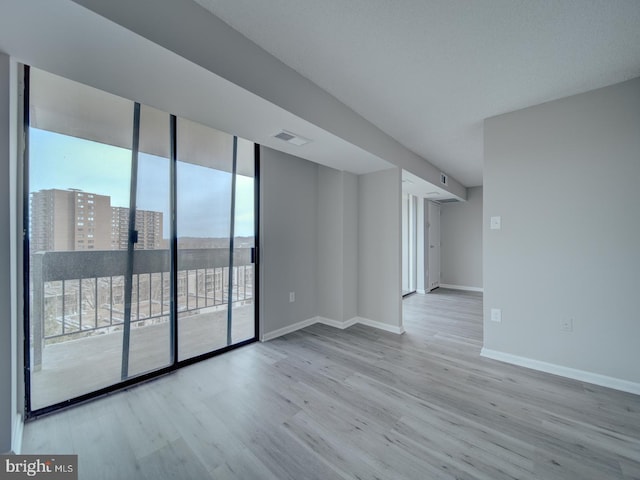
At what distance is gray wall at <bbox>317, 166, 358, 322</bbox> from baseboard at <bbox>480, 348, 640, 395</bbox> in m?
1.70

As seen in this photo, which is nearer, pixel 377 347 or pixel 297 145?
pixel 297 145

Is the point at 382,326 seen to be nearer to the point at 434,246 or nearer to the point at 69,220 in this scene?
the point at 69,220

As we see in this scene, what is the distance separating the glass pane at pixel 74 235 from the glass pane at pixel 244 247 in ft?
3.47

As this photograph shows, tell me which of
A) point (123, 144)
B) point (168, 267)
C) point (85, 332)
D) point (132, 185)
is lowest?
point (85, 332)

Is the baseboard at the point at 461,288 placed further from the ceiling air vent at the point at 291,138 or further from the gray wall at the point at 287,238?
the ceiling air vent at the point at 291,138

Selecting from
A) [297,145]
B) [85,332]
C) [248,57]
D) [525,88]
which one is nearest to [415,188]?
[525,88]

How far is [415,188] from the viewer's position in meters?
4.96

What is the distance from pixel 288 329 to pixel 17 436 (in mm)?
2316

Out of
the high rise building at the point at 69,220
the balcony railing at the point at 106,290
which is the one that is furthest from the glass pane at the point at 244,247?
the high rise building at the point at 69,220

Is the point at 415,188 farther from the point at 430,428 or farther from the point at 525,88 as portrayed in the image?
the point at 430,428

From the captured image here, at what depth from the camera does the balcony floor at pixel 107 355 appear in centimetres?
183

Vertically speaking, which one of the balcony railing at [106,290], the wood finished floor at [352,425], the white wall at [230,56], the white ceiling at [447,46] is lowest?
the wood finished floor at [352,425]

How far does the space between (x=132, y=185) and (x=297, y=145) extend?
1500 millimetres

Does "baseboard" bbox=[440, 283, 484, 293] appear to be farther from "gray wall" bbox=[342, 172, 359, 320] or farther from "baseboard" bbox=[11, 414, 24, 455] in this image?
"baseboard" bbox=[11, 414, 24, 455]
